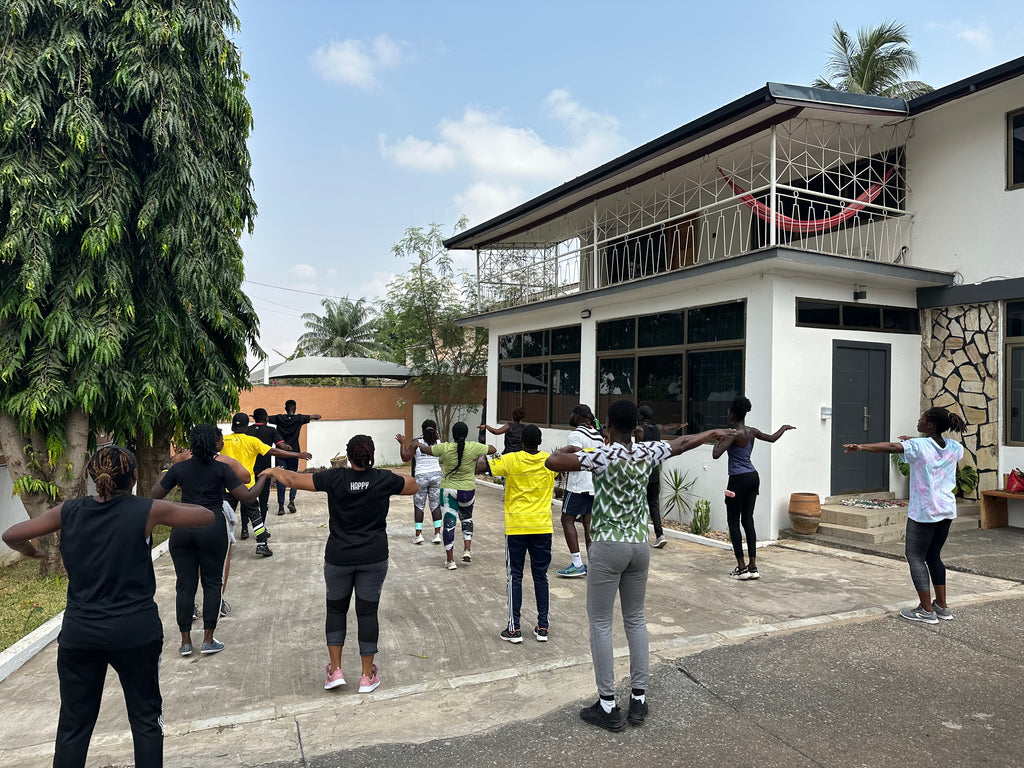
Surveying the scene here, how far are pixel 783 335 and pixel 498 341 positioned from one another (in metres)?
8.44

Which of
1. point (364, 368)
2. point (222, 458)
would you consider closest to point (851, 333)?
point (222, 458)

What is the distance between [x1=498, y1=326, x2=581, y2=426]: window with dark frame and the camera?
13.4 m

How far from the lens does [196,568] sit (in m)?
4.93

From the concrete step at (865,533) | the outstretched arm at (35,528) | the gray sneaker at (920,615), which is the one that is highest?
the outstretched arm at (35,528)

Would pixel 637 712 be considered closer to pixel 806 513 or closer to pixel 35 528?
pixel 35 528

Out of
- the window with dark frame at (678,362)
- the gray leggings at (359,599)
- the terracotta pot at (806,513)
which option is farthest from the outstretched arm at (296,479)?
the terracotta pot at (806,513)

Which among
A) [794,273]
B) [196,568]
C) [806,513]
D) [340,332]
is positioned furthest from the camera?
[340,332]

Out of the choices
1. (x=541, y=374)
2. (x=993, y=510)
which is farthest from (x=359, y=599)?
(x=541, y=374)

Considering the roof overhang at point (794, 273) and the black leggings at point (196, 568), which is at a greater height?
the roof overhang at point (794, 273)

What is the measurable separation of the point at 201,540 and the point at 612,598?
2985 mm

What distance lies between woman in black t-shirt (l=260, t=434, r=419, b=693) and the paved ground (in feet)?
1.09

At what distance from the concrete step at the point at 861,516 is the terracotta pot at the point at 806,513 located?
0.17 metres

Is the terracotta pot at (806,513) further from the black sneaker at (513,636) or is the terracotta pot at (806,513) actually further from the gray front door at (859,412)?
the black sneaker at (513,636)

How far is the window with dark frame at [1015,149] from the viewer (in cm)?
895
